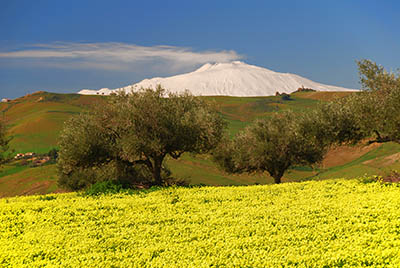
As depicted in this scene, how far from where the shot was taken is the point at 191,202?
65.6ft

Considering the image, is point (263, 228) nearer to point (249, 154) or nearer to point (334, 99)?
point (334, 99)

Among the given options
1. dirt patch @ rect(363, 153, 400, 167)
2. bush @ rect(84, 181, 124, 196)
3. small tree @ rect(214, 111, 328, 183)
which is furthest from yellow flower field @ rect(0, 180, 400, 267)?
dirt patch @ rect(363, 153, 400, 167)

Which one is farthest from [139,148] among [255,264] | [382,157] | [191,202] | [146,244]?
[382,157]

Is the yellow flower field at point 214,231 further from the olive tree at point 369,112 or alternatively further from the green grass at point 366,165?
the green grass at point 366,165

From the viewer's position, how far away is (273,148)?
143 feet

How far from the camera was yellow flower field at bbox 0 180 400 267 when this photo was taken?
36.9ft

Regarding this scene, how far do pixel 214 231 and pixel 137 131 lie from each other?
18051 millimetres

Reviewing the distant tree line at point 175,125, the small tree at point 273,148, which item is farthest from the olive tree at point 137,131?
the small tree at point 273,148

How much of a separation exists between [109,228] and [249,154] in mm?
31359

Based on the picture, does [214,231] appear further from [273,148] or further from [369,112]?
[273,148]

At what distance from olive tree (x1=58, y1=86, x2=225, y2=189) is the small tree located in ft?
39.2

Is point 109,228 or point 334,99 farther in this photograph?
point 334,99

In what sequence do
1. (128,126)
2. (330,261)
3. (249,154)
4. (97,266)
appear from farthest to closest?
(249,154) → (128,126) → (97,266) → (330,261)

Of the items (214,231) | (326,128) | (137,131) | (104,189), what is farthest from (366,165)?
(214,231)
